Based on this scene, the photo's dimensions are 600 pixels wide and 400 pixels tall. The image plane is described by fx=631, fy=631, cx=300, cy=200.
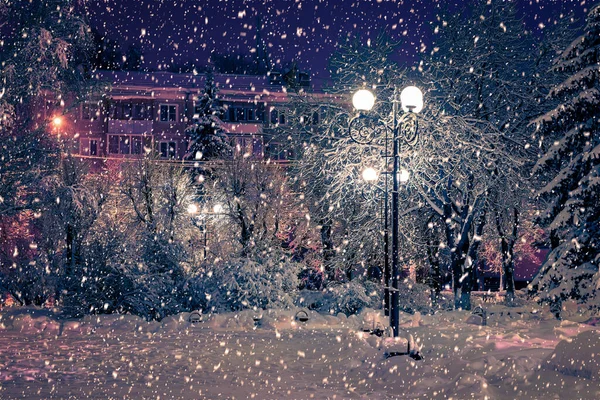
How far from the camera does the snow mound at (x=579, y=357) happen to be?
9.49m

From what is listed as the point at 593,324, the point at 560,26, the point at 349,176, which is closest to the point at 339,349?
the point at 593,324

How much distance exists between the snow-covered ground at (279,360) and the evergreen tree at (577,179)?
1271 millimetres

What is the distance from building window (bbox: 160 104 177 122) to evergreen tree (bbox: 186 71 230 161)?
22.5 feet

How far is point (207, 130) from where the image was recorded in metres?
44.0

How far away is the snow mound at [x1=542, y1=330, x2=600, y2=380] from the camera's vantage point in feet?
31.1

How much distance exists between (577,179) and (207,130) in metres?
30.4

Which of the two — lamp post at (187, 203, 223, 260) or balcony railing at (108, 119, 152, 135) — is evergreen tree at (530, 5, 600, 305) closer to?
lamp post at (187, 203, 223, 260)

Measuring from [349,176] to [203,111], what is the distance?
73.9 ft

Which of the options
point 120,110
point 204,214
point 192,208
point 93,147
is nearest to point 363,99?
point 204,214

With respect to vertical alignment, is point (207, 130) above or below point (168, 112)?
below

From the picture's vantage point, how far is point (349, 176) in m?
24.5

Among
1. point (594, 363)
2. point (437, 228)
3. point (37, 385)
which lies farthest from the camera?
point (437, 228)

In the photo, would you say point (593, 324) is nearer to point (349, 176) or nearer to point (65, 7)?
point (349, 176)

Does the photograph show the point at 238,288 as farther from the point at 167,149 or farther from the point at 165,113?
the point at 165,113
